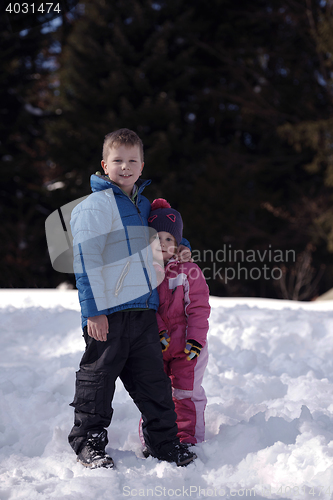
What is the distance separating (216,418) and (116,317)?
968 mm

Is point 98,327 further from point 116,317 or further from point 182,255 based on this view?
point 182,255

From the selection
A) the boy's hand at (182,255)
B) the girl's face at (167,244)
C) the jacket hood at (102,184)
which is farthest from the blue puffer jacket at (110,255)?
the boy's hand at (182,255)

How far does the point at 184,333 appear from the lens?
93.0 inches

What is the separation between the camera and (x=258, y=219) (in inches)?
496

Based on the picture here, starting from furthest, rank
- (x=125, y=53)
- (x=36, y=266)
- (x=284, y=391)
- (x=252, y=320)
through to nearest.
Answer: (x=36, y=266), (x=125, y=53), (x=252, y=320), (x=284, y=391)

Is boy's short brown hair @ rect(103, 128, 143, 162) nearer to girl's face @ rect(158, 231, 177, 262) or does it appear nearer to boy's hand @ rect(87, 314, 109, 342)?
girl's face @ rect(158, 231, 177, 262)

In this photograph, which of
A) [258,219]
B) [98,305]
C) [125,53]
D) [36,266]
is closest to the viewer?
[98,305]

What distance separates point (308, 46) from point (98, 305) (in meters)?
12.9

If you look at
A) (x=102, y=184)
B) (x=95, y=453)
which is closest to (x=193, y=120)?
(x=102, y=184)

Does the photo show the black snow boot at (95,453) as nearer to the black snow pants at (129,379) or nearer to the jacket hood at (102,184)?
the black snow pants at (129,379)

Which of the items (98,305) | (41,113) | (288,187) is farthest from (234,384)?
(41,113)

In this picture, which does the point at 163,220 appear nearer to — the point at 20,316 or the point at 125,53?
the point at 20,316

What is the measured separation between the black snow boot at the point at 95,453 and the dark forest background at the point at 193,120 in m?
8.74

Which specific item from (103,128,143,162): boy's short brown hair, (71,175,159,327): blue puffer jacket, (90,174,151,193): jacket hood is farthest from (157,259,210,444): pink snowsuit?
(103,128,143,162): boy's short brown hair
